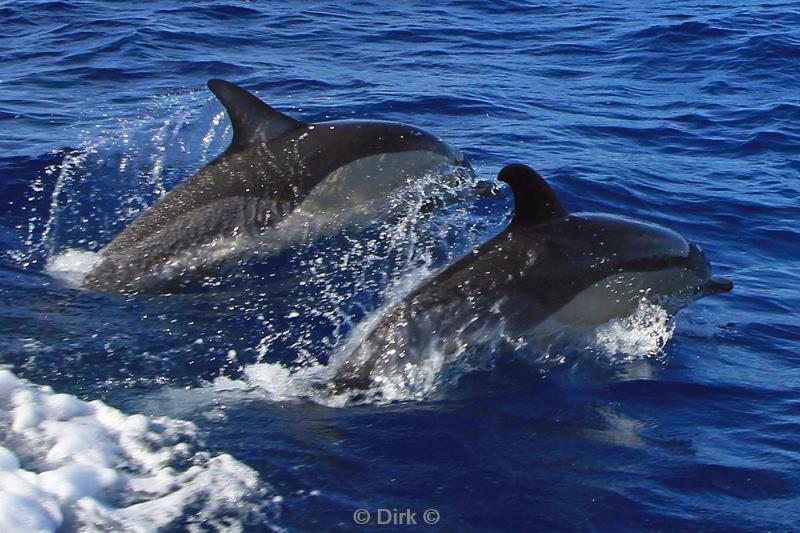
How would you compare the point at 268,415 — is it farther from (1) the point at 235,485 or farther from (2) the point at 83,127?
(2) the point at 83,127

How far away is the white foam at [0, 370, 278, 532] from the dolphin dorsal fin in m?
2.62

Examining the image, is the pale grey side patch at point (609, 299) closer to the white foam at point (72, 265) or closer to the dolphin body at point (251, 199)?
the dolphin body at point (251, 199)

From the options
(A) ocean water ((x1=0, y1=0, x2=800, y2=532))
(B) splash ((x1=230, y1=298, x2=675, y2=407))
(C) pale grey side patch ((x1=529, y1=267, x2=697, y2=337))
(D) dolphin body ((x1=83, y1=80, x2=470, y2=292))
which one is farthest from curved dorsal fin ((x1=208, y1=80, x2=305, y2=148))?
(C) pale grey side patch ((x1=529, y1=267, x2=697, y2=337))

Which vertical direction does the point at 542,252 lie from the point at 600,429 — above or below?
above

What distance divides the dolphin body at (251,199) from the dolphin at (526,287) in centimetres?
212

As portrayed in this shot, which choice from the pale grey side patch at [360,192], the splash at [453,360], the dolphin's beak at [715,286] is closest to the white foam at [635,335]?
the splash at [453,360]

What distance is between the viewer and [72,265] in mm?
9703

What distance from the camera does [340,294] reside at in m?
9.15

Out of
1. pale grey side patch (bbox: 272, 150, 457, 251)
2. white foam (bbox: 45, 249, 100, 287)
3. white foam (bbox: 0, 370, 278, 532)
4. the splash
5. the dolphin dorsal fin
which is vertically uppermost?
the dolphin dorsal fin

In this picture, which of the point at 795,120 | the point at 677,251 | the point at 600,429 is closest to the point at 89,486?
the point at 600,429

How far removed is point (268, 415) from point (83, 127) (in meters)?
7.76

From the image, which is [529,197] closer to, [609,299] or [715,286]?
[609,299]

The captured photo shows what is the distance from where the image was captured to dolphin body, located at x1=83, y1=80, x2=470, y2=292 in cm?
943

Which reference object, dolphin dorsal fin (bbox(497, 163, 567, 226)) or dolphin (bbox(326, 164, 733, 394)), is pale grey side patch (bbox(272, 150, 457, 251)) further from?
dolphin dorsal fin (bbox(497, 163, 567, 226))
